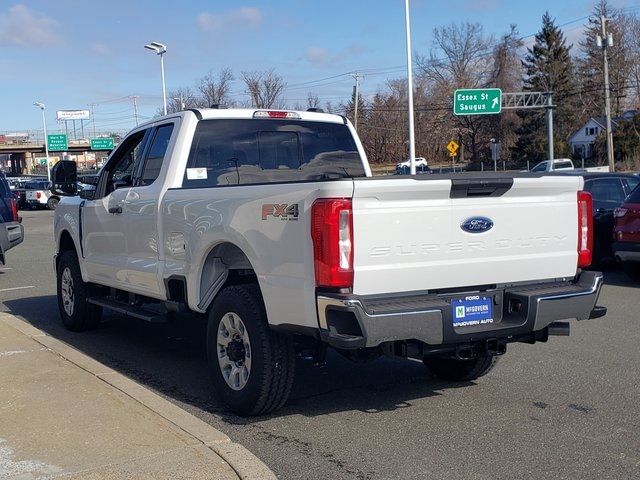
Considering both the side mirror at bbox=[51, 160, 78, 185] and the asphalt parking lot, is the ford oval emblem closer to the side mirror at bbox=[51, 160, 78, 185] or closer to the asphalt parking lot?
the asphalt parking lot

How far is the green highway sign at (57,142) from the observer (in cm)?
8069

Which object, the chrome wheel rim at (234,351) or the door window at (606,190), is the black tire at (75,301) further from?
the door window at (606,190)

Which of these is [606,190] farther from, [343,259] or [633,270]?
[343,259]

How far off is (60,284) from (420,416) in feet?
17.0

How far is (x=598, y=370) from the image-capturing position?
6762 millimetres

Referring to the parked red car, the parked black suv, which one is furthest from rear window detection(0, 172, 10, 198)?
the parked red car

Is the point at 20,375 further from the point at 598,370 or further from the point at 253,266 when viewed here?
the point at 598,370

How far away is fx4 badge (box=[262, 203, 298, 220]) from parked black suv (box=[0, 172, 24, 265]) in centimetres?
949

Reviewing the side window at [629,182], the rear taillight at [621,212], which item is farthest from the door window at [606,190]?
the rear taillight at [621,212]

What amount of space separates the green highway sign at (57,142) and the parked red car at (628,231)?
76677 millimetres

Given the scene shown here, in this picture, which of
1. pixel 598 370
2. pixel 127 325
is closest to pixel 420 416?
pixel 598 370

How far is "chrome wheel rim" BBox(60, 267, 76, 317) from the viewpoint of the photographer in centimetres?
872

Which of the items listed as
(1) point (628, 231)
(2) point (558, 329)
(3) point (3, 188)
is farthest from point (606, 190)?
(3) point (3, 188)

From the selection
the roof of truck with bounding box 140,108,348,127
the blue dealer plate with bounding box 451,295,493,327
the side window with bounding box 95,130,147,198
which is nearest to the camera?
the blue dealer plate with bounding box 451,295,493,327
